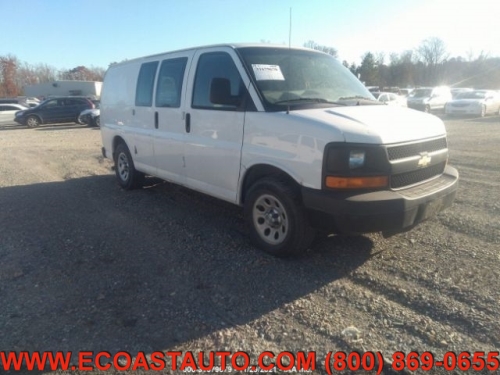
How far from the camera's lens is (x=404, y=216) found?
3322 millimetres

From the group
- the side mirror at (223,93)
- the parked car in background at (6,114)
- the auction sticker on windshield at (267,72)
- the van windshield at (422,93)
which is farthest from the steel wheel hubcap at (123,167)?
the van windshield at (422,93)

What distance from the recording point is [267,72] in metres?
4.08

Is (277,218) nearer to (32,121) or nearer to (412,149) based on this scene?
(412,149)

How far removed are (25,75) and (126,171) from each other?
93.2m

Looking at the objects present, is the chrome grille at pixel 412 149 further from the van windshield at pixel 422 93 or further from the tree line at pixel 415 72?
the tree line at pixel 415 72

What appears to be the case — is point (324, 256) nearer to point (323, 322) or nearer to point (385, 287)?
point (385, 287)

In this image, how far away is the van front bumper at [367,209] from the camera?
3240 millimetres

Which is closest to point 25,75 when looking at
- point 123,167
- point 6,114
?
point 6,114

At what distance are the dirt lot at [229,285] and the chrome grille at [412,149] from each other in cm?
108

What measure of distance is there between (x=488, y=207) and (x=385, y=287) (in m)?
2.94

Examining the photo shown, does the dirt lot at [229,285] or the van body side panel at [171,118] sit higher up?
the van body side panel at [171,118]

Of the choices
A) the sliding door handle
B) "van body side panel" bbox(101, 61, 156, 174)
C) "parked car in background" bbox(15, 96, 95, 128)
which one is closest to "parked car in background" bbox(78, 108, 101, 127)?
"parked car in background" bbox(15, 96, 95, 128)

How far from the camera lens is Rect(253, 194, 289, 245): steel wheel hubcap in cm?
383

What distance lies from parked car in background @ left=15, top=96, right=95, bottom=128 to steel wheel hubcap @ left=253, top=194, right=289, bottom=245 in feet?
71.0
